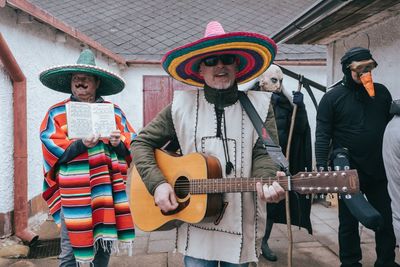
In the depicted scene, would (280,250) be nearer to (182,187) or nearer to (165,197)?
(182,187)

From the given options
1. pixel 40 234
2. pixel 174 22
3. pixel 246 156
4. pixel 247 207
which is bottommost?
pixel 40 234

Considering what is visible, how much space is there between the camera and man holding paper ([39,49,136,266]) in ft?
7.55

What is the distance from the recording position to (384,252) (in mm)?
2943

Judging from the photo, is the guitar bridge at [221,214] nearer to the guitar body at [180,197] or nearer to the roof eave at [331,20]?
the guitar body at [180,197]

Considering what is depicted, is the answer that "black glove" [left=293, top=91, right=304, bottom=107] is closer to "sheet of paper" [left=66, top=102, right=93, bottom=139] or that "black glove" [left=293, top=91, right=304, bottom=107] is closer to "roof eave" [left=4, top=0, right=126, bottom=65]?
"sheet of paper" [left=66, top=102, right=93, bottom=139]

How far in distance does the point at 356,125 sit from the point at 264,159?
1.45m

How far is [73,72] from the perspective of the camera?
2.50 m

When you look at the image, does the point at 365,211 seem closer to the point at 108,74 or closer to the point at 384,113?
the point at 384,113

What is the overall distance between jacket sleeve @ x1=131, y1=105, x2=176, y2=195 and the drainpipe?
2.49 metres

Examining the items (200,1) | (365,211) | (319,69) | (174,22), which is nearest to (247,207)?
(365,211)

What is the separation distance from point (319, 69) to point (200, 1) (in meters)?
6.27

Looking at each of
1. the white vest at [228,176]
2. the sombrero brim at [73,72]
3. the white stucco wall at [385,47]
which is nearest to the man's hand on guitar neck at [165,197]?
the white vest at [228,176]

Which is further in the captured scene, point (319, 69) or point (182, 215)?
point (319, 69)

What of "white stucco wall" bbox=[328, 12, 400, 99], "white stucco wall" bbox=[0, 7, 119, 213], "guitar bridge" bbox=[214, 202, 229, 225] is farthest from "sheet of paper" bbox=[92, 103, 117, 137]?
"white stucco wall" bbox=[328, 12, 400, 99]
